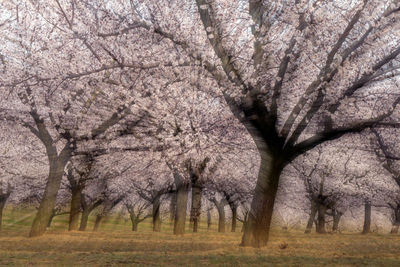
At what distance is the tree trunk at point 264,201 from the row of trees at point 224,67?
33mm

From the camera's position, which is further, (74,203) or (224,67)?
(74,203)

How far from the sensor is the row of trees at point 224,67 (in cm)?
1199

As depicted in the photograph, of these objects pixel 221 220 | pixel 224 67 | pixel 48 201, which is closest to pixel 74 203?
pixel 48 201

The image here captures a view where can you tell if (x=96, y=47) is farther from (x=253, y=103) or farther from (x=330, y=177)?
(x=330, y=177)

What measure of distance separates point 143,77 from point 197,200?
12.5 metres

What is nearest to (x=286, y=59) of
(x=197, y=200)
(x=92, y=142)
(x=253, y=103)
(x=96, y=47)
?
(x=253, y=103)

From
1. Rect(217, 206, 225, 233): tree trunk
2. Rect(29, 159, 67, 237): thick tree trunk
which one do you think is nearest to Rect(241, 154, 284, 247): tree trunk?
Rect(29, 159, 67, 237): thick tree trunk

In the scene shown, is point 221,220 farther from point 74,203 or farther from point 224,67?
point 224,67

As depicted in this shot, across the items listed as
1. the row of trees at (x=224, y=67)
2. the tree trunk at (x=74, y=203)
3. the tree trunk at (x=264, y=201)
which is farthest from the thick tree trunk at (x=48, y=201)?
the tree trunk at (x=264, y=201)

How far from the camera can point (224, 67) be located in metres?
11.6

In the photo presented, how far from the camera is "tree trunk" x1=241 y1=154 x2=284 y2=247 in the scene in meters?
13.0

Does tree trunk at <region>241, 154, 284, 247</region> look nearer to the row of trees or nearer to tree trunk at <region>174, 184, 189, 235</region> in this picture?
the row of trees

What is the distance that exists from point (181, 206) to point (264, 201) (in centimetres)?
908

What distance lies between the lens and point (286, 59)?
12508 mm
